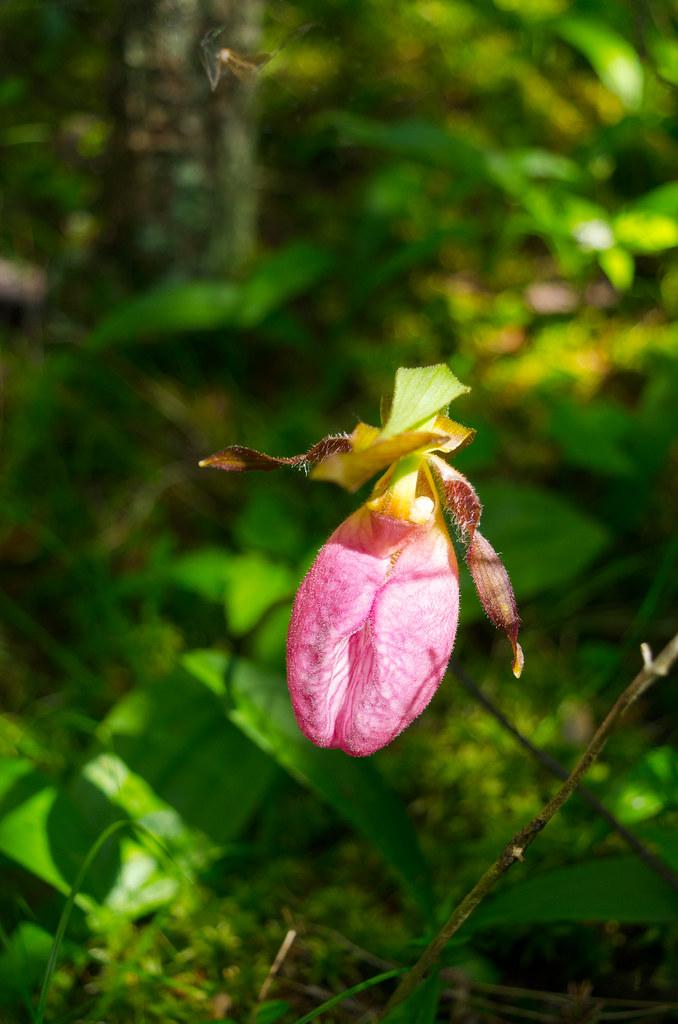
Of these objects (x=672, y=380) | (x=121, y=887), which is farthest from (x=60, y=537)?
(x=672, y=380)

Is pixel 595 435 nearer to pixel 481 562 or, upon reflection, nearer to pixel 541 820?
pixel 481 562

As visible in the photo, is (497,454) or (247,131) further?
(247,131)

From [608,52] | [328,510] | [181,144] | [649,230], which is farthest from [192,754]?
[608,52]

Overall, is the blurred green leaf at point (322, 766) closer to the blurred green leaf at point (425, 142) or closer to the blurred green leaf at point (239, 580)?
the blurred green leaf at point (239, 580)

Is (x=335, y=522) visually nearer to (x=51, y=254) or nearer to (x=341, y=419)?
(x=341, y=419)

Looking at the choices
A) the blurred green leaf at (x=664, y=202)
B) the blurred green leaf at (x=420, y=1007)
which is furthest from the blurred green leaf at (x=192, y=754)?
the blurred green leaf at (x=664, y=202)

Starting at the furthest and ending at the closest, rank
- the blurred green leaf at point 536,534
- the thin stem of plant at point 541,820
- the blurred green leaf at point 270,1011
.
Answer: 1. the blurred green leaf at point 536,534
2. the blurred green leaf at point 270,1011
3. the thin stem of plant at point 541,820
